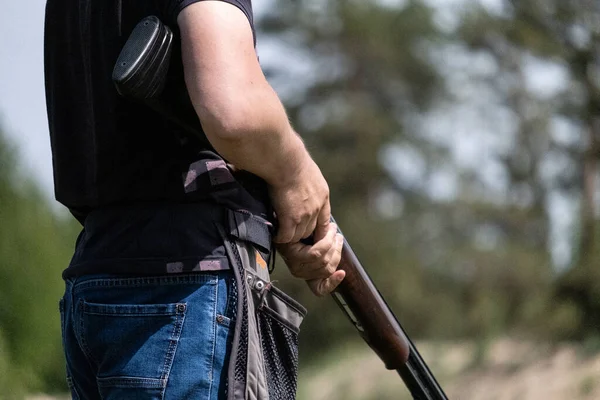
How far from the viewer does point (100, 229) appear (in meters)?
1.62

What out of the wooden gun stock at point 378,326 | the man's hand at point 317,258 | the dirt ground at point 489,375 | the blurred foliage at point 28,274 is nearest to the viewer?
the man's hand at point 317,258

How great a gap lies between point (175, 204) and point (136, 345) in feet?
0.86

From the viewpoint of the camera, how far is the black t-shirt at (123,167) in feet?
5.09

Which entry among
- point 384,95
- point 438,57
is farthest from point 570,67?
point 384,95

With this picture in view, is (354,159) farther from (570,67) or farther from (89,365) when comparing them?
(89,365)

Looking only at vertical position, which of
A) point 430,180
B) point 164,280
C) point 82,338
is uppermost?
point 430,180

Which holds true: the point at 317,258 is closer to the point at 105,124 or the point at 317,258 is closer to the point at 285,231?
the point at 285,231

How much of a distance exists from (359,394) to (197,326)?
7.45 meters

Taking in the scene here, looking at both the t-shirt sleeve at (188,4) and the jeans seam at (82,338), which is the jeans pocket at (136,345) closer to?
the jeans seam at (82,338)

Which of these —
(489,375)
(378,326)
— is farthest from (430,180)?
(378,326)

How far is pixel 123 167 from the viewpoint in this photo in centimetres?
160

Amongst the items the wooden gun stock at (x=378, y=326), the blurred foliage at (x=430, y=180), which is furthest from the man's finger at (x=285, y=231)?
the blurred foliage at (x=430, y=180)

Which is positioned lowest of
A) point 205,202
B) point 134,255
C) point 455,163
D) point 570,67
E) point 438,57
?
point 134,255

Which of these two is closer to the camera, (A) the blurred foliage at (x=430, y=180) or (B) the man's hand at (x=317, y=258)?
(B) the man's hand at (x=317, y=258)
